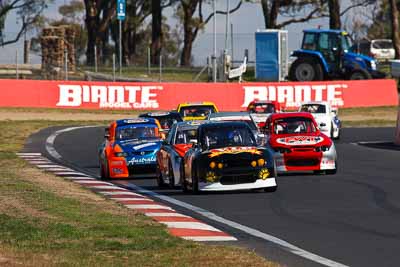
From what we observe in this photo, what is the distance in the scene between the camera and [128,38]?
102750 mm

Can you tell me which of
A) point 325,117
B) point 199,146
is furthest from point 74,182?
point 325,117

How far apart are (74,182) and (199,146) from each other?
402cm

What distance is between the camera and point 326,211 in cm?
1727

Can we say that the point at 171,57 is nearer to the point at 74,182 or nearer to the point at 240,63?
the point at 240,63

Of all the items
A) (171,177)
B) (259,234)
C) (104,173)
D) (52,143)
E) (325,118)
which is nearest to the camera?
(259,234)

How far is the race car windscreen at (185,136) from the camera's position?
74.3 feet

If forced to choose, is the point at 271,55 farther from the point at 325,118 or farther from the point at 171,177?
the point at 171,177

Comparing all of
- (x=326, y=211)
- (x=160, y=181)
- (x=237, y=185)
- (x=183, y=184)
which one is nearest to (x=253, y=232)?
A: (x=326, y=211)

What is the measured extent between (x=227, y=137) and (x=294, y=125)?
5.32 metres

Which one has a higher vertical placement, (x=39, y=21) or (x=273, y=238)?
(x=39, y=21)

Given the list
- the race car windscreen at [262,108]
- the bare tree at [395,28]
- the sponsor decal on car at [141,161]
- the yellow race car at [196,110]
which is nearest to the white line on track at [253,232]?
the sponsor decal on car at [141,161]

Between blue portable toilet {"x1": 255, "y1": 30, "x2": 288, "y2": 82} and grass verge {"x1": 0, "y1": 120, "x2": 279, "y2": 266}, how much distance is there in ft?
149

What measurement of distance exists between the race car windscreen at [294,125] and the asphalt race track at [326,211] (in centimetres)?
123

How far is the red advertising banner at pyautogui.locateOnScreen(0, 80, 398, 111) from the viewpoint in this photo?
5447 centimetres
